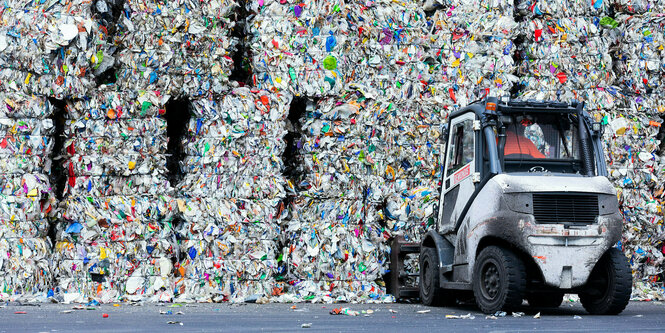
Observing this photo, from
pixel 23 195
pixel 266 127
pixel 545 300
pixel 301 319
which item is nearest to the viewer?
pixel 301 319

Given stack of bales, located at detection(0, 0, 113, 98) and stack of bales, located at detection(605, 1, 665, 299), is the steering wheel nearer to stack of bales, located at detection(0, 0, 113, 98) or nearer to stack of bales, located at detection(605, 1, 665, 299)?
stack of bales, located at detection(605, 1, 665, 299)

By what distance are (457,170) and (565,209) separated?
127 centimetres

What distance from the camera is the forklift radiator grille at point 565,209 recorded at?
7.64 metres

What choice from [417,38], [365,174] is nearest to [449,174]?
[365,174]

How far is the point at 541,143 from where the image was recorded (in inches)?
326

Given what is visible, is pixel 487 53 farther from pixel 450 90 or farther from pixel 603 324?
pixel 603 324

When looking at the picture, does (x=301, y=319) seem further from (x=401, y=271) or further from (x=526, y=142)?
(x=526, y=142)

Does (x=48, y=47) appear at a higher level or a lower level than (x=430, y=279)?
higher

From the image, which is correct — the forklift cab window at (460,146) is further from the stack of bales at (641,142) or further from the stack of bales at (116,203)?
the stack of bales at (116,203)

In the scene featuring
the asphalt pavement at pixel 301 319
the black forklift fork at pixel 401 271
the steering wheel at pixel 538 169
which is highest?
the steering wheel at pixel 538 169

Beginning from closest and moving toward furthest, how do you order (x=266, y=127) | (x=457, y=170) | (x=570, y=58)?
(x=457, y=170) < (x=266, y=127) < (x=570, y=58)

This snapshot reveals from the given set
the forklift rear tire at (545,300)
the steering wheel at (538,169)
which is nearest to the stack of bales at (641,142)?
the forklift rear tire at (545,300)

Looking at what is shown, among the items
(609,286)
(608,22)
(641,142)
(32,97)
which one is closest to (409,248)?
(609,286)

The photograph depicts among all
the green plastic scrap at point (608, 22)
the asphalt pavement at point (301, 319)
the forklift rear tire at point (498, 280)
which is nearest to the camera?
the asphalt pavement at point (301, 319)
